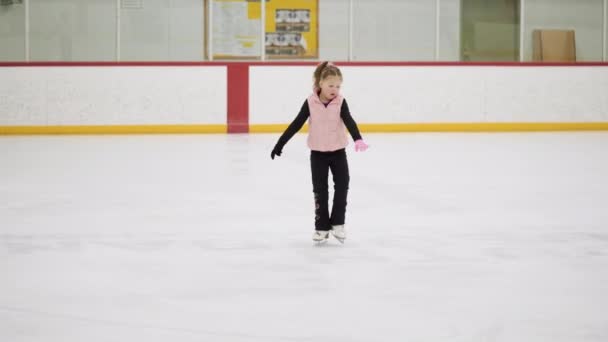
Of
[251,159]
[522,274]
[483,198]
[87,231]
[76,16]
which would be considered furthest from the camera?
[76,16]

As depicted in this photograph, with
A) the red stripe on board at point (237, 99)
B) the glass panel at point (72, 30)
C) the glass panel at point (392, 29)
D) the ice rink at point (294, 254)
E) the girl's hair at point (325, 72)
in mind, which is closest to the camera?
the ice rink at point (294, 254)

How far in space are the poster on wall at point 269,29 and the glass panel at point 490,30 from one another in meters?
2.26

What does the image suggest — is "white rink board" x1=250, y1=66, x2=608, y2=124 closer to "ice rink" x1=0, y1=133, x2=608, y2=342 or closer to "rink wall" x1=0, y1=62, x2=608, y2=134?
"rink wall" x1=0, y1=62, x2=608, y2=134

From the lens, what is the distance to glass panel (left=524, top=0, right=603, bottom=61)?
1611 cm

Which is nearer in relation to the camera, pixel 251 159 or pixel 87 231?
pixel 87 231

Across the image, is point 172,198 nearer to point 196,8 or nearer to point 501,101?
point 196,8

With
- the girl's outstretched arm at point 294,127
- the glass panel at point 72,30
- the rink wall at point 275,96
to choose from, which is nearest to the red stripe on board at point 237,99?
the rink wall at point 275,96

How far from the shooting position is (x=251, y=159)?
10852mm

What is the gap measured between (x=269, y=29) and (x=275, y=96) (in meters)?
1.00

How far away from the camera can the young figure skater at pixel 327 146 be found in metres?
5.57

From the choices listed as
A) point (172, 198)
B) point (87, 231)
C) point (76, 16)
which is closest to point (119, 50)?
point (76, 16)

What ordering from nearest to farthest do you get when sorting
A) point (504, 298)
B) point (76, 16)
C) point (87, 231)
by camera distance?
1. point (504, 298)
2. point (87, 231)
3. point (76, 16)

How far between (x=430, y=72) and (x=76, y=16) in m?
5.18

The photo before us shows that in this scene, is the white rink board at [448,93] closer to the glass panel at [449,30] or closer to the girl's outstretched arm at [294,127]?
the glass panel at [449,30]
